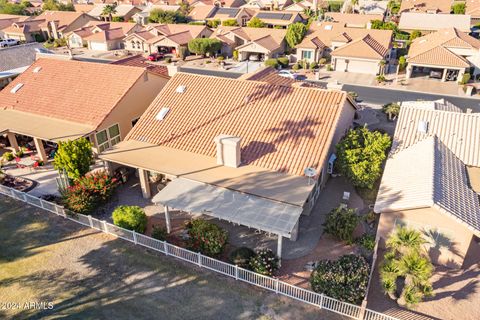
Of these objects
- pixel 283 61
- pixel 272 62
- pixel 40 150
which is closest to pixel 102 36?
pixel 272 62

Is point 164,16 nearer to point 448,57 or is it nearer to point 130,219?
point 448,57

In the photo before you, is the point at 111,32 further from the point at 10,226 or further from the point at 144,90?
the point at 10,226

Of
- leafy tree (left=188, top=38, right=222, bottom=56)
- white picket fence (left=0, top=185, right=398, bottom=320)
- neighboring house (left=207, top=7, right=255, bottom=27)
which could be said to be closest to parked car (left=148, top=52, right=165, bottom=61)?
leafy tree (left=188, top=38, right=222, bottom=56)

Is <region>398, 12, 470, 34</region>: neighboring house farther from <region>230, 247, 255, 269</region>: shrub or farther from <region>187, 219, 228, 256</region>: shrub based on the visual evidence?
<region>187, 219, 228, 256</region>: shrub

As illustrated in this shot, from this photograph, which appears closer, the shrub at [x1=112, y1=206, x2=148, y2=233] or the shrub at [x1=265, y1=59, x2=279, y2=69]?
the shrub at [x1=112, y1=206, x2=148, y2=233]

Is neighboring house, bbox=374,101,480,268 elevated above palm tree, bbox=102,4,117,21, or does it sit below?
below

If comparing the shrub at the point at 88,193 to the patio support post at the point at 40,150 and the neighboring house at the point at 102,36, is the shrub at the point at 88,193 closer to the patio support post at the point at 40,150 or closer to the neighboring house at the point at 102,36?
the patio support post at the point at 40,150
